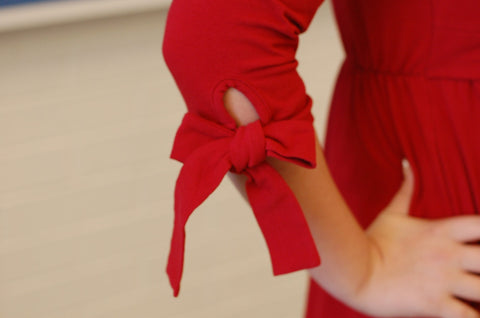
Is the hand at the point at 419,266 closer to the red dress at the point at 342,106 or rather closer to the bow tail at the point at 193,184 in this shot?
the red dress at the point at 342,106

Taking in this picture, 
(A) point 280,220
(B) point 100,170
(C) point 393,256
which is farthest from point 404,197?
(B) point 100,170

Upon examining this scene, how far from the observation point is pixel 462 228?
1.57 ft

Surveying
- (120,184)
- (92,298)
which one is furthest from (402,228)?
(92,298)

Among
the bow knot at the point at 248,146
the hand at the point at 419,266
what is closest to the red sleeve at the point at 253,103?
the bow knot at the point at 248,146

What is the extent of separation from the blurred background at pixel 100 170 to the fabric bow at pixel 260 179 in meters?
0.68

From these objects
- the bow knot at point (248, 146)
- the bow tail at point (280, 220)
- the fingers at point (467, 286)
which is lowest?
the fingers at point (467, 286)

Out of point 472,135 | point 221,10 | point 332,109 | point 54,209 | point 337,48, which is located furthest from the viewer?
point 337,48

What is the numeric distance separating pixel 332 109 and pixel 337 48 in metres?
0.72

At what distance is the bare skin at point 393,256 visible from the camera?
1.54 ft

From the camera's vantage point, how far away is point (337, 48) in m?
1.31

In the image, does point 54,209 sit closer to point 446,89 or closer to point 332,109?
point 332,109

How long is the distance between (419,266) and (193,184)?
0.22 m

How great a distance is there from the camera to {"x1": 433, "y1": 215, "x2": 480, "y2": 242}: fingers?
474mm

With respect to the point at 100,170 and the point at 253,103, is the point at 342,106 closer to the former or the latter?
the point at 253,103
